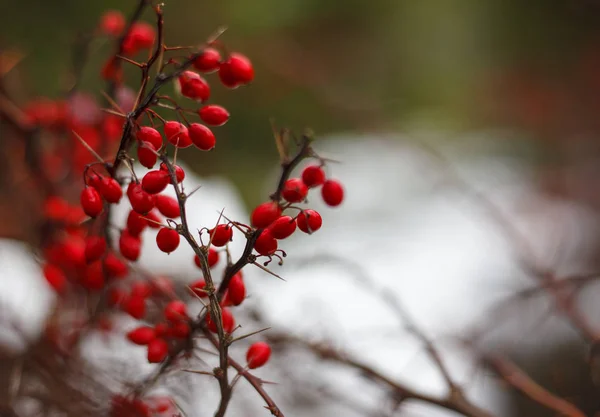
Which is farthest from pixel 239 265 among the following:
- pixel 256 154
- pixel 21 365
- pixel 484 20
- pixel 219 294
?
pixel 484 20

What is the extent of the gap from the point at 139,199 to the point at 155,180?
0.06 ft

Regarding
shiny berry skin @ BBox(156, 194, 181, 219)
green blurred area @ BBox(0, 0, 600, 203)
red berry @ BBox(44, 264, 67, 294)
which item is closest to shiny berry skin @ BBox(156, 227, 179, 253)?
shiny berry skin @ BBox(156, 194, 181, 219)

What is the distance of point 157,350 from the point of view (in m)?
0.32

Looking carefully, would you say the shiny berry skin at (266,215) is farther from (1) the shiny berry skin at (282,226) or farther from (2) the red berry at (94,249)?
(2) the red berry at (94,249)

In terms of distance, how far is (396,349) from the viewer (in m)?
0.61

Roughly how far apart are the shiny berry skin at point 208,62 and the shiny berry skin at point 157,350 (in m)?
0.15

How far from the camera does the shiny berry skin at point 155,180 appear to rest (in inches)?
10.4

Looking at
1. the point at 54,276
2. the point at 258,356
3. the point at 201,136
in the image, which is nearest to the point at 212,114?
the point at 201,136

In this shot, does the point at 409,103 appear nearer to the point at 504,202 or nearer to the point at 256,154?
the point at 504,202

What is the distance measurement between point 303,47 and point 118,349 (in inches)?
40.6

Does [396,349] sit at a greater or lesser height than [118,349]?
greater

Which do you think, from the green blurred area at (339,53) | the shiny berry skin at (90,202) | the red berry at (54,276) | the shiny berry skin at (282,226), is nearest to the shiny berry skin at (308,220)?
the shiny berry skin at (282,226)

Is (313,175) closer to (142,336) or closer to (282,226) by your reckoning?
(282,226)

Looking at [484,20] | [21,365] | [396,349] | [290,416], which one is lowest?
[21,365]
